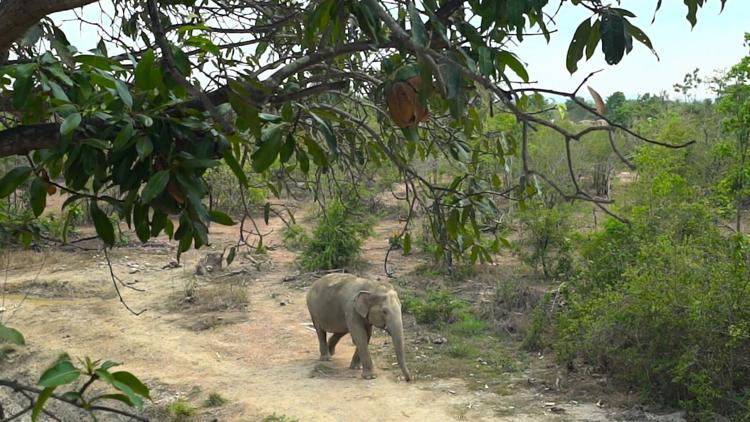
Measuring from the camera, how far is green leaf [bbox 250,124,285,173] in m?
1.91

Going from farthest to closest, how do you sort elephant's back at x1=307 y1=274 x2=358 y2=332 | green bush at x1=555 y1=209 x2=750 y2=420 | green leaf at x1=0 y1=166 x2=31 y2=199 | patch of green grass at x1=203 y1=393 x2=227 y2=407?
elephant's back at x1=307 y1=274 x2=358 y2=332
patch of green grass at x1=203 y1=393 x2=227 y2=407
green bush at x1=555 y1=209 x2=750 y2=420
green leaf at x1=0 y1=166 x2=31 y2=199

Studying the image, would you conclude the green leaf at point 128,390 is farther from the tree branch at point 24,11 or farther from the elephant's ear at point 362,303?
the elephant's ear at point 362,303

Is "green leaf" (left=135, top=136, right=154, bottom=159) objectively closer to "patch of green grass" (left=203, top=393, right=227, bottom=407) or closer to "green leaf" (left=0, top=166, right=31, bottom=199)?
"green leaf" (left=0, top=166, right=31, bottom=199)

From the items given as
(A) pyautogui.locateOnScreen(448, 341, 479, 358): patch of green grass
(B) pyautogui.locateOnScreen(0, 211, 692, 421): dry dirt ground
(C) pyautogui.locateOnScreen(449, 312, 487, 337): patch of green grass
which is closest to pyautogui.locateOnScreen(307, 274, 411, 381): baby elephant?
(B) pyautogui.locateOnScreen(0, 211, 692, 421): dry dirt ground

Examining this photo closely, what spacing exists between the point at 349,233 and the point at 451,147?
8.30 metres

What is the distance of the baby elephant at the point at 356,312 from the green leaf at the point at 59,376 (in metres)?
5.96

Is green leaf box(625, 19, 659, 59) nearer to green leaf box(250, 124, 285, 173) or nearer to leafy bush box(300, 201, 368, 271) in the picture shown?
green leaf box(250, 124, 285, 173)

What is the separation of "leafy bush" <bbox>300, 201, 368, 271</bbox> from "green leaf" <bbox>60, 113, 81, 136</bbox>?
9.53m

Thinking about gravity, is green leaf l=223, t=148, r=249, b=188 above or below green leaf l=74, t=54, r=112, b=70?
below

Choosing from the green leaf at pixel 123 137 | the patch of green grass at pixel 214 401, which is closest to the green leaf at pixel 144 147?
the green leaf at pixel 123 137

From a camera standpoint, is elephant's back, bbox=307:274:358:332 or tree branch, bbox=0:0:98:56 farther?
elephant's back, bbox=307:274:358:332

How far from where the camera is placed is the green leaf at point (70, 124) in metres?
1.78

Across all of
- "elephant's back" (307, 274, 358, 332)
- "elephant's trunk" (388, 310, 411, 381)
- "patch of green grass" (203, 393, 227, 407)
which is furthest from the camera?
"elephant's back" (307, 274, 358, 332)

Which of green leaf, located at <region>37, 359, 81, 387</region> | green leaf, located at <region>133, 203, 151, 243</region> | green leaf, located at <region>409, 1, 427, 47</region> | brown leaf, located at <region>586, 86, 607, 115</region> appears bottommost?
green leaf, located at <region>37, 359, 81, 387</region>
